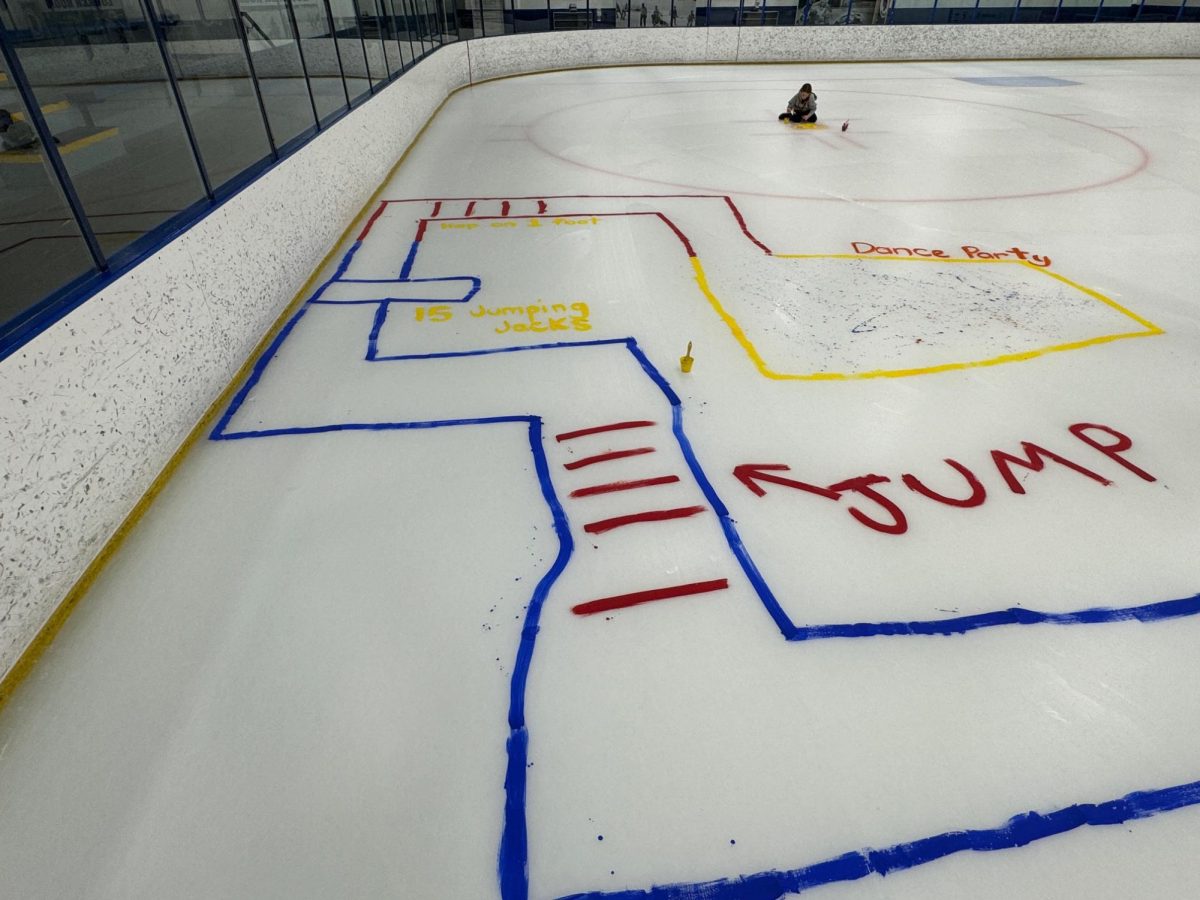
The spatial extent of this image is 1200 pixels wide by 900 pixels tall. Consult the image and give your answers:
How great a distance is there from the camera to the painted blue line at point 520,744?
1.55m

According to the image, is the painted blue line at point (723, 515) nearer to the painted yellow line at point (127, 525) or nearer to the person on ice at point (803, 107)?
the painted yellow line at point (127, 525)

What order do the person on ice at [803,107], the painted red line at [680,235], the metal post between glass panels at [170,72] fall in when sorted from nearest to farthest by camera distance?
the metal post between glass panels at [170,72] → the painted red line at [680,235] → the person on ice at [803,107]

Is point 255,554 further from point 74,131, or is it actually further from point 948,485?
point 74,131

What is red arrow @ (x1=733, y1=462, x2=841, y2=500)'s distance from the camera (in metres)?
2.66

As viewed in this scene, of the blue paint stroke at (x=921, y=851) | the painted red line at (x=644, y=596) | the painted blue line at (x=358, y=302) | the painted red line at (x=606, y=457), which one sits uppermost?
the painted blue line at (x=358, y=302)

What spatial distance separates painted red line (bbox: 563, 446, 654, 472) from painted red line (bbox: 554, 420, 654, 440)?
17cm

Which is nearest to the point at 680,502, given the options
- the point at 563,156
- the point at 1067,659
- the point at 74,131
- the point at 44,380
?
the point at 1067,659

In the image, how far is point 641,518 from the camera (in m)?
2.54

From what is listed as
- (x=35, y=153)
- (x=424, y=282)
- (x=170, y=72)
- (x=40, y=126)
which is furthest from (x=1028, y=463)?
(x=35, y=153)

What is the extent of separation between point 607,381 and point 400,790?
86.2 inches

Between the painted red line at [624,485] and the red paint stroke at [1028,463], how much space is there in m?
1.44

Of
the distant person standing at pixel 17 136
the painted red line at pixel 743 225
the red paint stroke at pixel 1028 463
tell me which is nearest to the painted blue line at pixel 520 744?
the red paint stroke at pixel 1028 463

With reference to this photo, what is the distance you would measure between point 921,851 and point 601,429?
199cm

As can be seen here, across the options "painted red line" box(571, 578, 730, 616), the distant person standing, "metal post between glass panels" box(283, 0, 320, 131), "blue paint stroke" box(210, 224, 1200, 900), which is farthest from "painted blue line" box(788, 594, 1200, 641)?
the distant person standing
